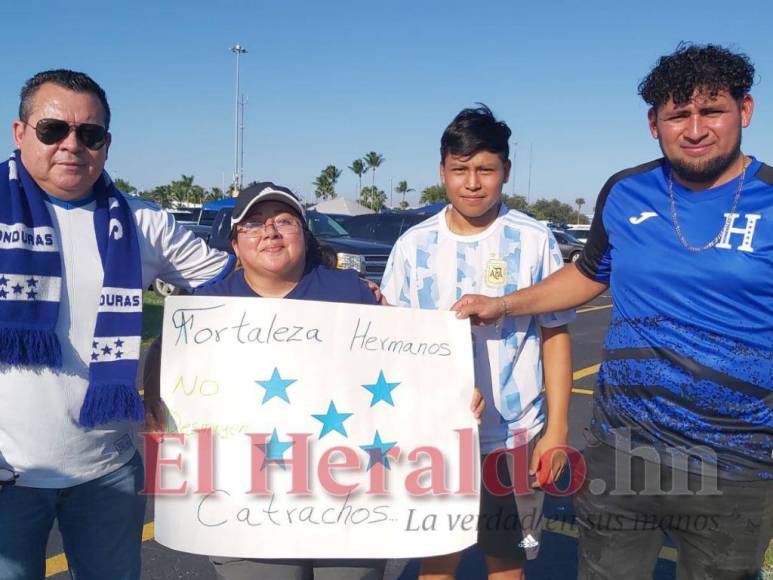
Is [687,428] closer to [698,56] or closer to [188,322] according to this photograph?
[698,56]

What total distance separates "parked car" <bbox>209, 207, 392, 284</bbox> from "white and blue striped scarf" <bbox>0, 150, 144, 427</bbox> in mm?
7178

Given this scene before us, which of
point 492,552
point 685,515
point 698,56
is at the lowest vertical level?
point 492,552

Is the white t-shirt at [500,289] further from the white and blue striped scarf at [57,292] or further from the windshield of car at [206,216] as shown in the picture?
the windshield of car at [206,216]

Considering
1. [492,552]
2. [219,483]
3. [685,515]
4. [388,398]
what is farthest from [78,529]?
[685,515]

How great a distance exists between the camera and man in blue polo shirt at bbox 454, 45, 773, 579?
2.12 metres

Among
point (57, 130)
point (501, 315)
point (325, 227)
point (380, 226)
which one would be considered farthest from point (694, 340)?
point (380, 226)

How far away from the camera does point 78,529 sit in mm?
2232

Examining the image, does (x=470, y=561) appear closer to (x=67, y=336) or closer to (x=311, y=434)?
(x=311, y=434)

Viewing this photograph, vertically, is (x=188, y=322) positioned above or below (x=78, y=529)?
above

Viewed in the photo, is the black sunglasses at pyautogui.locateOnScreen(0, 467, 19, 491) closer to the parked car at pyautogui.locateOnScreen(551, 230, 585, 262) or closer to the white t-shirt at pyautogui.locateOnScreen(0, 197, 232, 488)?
the white t-shirt at pyautogui.locateOnScreen(0, 197, 232, 488)

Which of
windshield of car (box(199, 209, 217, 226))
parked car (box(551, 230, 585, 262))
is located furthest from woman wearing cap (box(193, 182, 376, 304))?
parked car (box(551, 230, 585, 262))

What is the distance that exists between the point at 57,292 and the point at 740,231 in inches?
82.3

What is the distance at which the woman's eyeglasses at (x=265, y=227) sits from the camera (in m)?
2.36

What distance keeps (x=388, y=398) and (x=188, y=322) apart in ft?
2.38
